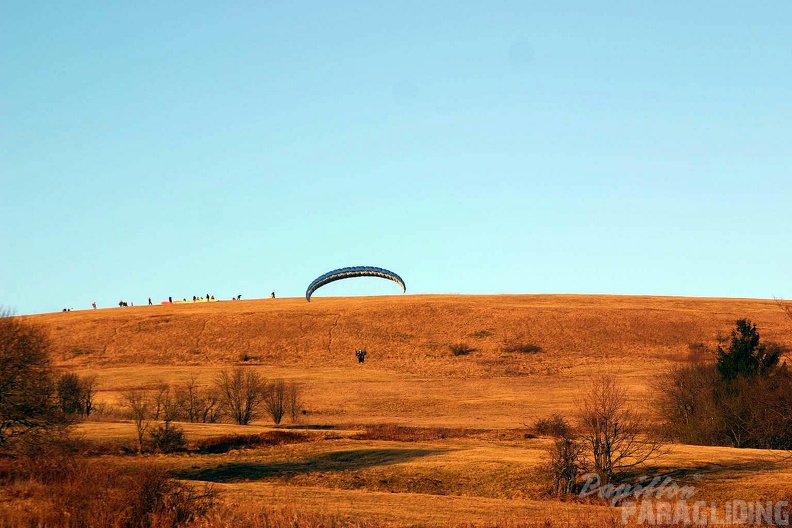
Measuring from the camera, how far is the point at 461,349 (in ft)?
297

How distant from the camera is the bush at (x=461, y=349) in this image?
296 feet

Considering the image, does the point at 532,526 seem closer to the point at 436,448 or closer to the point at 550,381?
the point at 436,448

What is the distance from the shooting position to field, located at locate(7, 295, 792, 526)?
99.1 feet

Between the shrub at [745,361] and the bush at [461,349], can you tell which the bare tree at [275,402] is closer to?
the shrub at [745,361]

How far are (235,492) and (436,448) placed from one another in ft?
48.7

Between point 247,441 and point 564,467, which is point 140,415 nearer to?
point 247,441

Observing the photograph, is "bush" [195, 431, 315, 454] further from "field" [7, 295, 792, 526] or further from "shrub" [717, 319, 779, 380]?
"shrub" [717, 319, 779, 380]

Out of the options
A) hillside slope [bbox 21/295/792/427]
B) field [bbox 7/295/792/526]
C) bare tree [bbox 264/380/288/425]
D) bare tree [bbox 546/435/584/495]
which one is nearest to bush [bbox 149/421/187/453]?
field [bbox 7/295/792/526]

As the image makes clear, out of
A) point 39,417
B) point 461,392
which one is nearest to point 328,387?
point 461,392

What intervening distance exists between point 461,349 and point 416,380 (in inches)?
503

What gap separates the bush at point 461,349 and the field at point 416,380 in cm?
32

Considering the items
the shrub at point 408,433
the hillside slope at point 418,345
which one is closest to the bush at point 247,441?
the shrub at point 408,433

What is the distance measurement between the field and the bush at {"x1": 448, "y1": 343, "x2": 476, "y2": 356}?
32 cm

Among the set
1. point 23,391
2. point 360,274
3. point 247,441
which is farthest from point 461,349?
point 23,391
